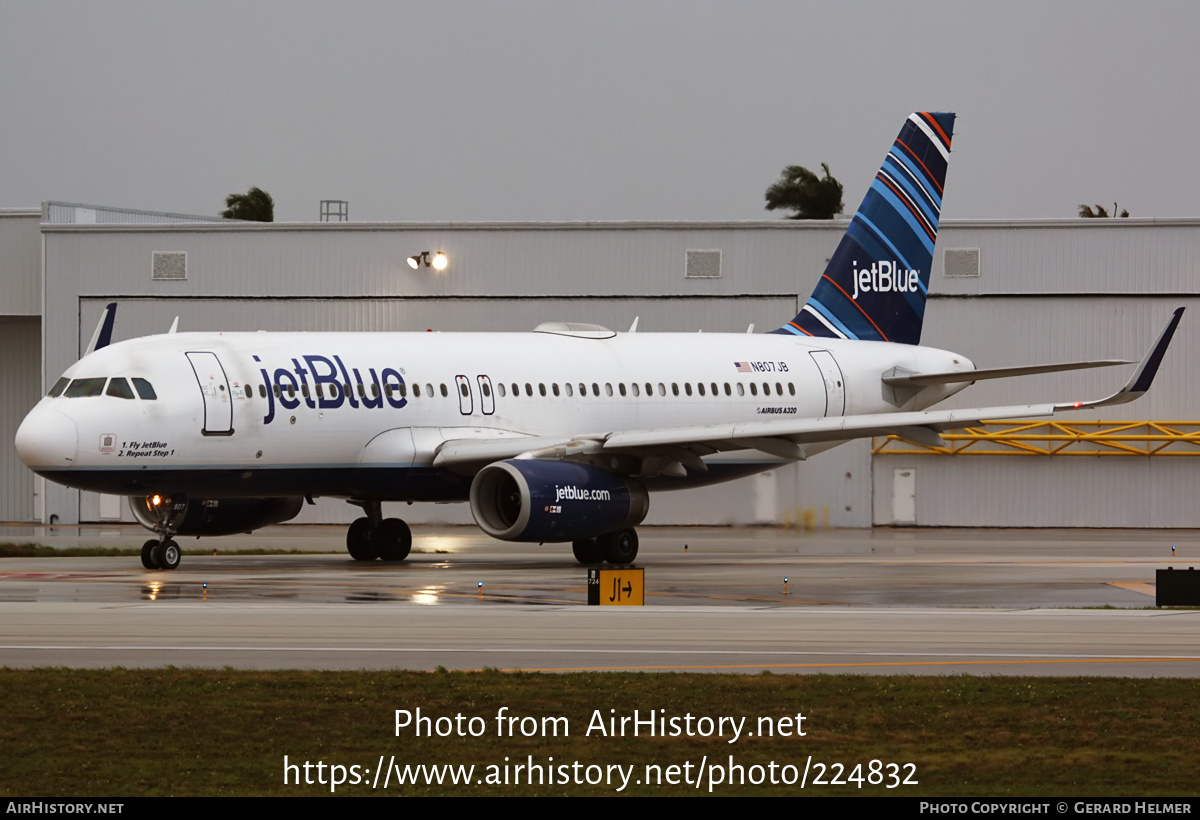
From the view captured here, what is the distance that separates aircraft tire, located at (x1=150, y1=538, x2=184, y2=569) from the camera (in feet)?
94.1

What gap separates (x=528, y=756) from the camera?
1176cm

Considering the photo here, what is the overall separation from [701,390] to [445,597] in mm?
11882

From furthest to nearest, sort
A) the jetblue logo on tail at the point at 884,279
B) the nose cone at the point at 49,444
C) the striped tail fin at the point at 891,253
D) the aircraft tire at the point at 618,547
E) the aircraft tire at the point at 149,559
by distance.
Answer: the jetblue logo on tail at the point at 884,279, the striped tail fin at the point at 891,253, the aircraft tire at the point at 618,547, the aircraft tire at the point at 149,559, the nose cone at the point at 49,444

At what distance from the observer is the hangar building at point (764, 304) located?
153ft

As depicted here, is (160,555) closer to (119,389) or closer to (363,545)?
(119,389)

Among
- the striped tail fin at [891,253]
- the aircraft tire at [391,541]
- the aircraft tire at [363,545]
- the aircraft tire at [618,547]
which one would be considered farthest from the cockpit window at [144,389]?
the striped tail fin at [891,253]

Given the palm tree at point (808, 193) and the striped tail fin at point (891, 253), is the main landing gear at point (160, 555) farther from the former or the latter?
the palm tree at point (808, 193)

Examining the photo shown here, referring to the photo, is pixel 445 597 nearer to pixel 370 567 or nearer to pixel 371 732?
pixel 370 567

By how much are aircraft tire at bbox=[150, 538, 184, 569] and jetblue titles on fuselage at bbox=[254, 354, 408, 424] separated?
2.57m

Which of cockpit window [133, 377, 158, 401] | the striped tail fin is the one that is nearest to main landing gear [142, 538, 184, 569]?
cockpit window [133, 377, 158, 401]

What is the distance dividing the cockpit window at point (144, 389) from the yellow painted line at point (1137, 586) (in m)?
15.2

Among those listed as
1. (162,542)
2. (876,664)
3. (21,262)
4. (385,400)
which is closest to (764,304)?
(385,400)

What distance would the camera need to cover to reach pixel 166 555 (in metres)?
28.8
